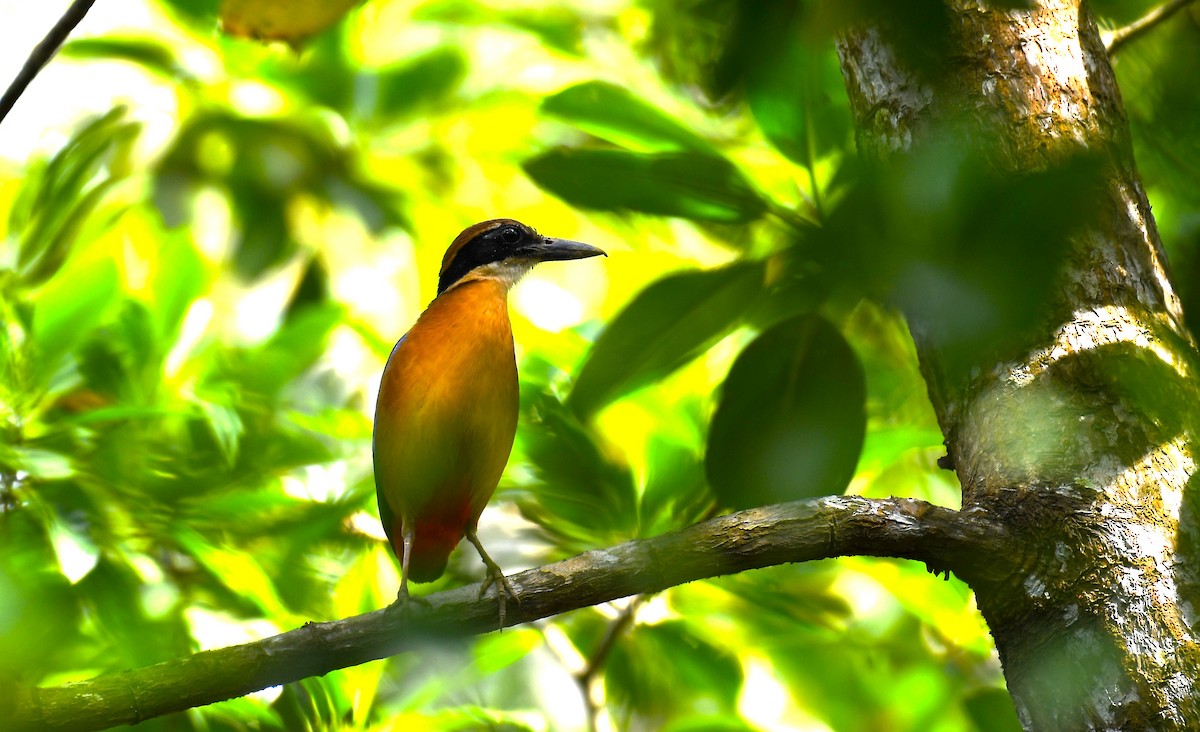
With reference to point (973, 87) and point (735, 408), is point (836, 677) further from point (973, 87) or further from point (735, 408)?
point (973, 87)

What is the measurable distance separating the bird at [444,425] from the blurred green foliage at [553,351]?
13cm

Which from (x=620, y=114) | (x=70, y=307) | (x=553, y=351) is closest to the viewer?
(x=620, y=114)

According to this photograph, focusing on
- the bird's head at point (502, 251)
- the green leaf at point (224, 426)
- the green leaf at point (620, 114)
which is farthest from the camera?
the bird's head at point (502, 251)

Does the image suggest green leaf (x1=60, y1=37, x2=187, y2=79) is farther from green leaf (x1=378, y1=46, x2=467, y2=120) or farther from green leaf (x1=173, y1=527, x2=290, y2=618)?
green leaf (x1=173, y1=527, x2=290, y2=618)

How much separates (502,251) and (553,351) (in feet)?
3.23

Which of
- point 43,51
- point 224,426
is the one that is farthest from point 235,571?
point 43,51

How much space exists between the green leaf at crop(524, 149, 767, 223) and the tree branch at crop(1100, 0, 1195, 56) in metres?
1.04

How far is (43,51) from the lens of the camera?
1607 millimetres

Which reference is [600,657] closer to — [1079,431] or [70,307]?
[1079,431]

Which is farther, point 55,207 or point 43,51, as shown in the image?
point 55,207

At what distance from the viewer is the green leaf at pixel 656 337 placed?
2.17m

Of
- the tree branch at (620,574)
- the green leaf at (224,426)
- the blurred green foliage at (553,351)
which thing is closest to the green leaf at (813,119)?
the blurred green foliage at (553,351)

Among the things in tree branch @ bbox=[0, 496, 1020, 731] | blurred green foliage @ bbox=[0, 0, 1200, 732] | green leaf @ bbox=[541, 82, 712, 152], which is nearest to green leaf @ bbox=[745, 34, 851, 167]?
blurred green foliage @ bbox=[0, 0, 1200, 732]

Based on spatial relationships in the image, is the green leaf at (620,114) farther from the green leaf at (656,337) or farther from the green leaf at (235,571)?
the green leaf at (235,571)
